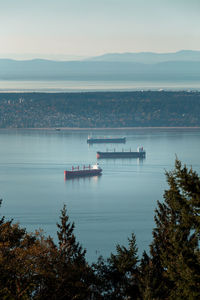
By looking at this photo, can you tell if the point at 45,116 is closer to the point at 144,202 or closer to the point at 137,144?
the point at 137,144

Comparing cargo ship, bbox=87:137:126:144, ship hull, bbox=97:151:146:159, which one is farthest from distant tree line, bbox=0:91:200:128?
ship hull, bbox=97:151:146:159

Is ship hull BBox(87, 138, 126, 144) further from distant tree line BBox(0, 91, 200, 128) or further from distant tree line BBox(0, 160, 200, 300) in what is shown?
distant tree line BBox(0, 160, 200, 300)

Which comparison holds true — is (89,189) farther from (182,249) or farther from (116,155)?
(182,249)

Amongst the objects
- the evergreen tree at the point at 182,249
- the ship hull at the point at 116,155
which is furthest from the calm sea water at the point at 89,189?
the evergreen tree at the point at 182,249

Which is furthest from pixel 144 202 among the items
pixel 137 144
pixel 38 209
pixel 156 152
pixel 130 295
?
pixel 137 144

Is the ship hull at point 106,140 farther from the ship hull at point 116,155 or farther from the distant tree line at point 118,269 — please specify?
the distant tree line at point 118,269

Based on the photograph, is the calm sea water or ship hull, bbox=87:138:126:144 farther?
ship hull, bbox=87:138:126:144

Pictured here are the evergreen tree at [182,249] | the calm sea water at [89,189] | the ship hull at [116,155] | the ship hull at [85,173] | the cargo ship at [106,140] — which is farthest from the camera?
the cargo ship at [106,140]
